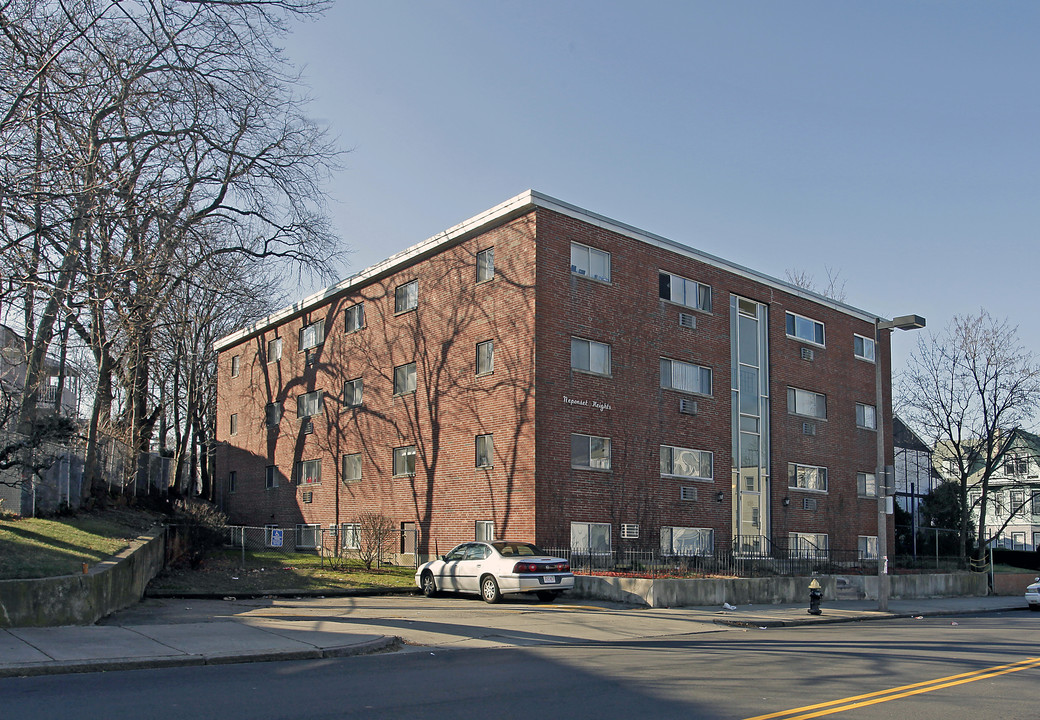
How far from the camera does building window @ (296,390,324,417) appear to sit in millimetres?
36812

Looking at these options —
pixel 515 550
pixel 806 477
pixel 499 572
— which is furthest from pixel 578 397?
pixel 806 477

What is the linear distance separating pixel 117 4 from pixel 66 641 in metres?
9.39

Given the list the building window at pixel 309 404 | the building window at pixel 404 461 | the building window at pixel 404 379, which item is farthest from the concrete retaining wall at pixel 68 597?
the building window at pixel 309 404

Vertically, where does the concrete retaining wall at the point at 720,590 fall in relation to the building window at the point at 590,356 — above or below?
below

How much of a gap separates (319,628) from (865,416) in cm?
2944

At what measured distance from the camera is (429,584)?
2211 centimetres

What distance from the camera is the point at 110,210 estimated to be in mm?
14297

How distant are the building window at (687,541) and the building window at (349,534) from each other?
11285 millimetres

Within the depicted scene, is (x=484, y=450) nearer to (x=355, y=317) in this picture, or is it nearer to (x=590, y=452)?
(x=590, y=452)

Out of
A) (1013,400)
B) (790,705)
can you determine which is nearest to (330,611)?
(790,705)

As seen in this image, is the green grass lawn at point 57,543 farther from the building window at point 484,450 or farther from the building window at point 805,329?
the building window at point 805,329

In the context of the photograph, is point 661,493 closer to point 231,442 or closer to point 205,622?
point 205,622

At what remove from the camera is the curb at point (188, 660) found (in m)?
9.86

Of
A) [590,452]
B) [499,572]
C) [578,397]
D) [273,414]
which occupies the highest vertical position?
[273,414]
